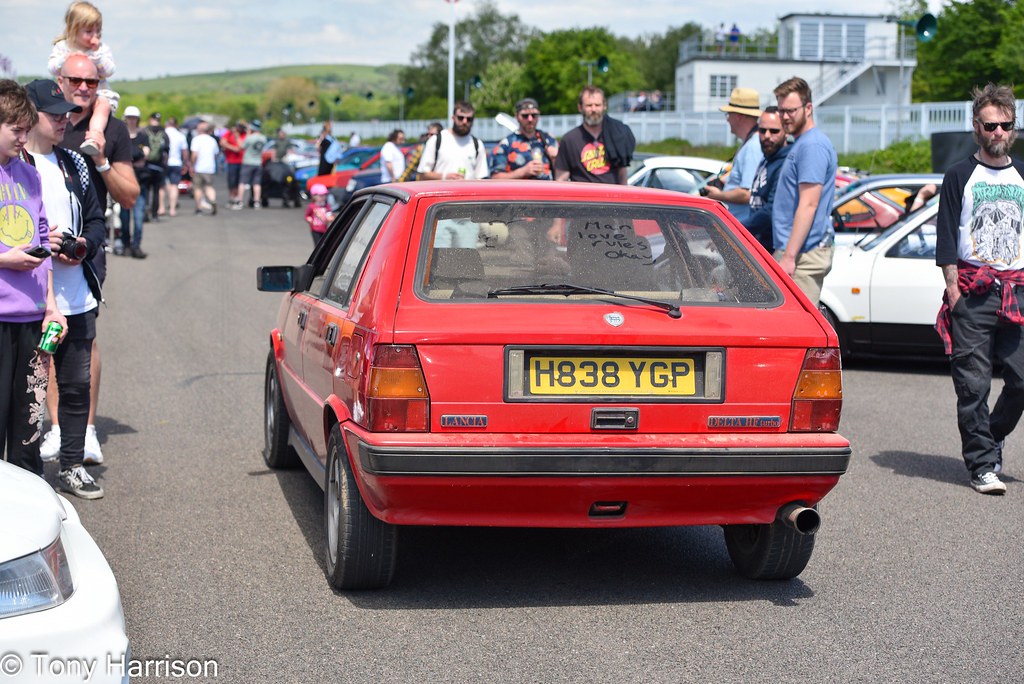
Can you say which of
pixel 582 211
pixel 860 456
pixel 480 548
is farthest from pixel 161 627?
pixel 860 456

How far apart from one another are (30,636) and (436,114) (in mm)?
104290

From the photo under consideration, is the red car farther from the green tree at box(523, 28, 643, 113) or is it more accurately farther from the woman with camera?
the green tree at box(523, 28, 643, 113)

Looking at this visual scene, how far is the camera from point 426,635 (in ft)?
14.9

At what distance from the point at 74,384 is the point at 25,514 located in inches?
127

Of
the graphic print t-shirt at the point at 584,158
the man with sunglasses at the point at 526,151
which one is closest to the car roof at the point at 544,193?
the graphic print t-shirt at the point at 584,158

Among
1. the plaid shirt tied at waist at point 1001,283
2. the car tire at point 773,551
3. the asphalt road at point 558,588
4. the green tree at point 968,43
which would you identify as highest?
the green tree at point 968,43

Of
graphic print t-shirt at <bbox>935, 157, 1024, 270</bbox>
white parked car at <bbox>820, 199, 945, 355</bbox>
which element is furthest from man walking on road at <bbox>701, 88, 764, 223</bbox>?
graphic print t-shirt at <bbox>935, 157, 1024, 270</bbox>

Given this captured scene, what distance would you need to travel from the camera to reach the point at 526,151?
38.6 ft

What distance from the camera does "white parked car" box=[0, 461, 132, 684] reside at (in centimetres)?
299

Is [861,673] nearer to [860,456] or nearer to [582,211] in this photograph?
[582,211]

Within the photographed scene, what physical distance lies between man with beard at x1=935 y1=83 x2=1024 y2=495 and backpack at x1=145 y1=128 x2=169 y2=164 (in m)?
15.6

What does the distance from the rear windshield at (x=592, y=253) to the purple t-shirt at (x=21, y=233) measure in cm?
165

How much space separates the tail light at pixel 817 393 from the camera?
4762 millimetres

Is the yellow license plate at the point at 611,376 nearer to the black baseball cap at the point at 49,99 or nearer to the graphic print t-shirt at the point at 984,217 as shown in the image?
the black baseball cap at the point at 49,99
